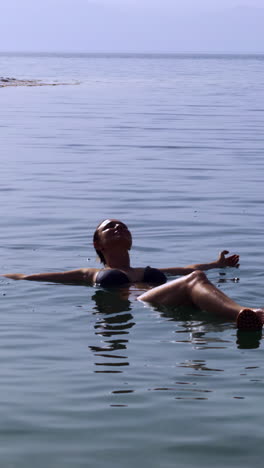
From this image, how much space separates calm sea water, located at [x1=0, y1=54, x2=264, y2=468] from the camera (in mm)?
6273

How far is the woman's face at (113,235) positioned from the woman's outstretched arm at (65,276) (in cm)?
47

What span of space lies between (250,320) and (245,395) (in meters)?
1.55

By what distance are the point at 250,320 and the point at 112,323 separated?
1.57 metres

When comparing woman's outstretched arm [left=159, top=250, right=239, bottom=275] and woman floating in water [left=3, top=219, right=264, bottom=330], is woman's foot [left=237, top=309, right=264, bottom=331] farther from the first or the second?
woman's outstretched arm [left=159, top=250, right=239, bottom=275]

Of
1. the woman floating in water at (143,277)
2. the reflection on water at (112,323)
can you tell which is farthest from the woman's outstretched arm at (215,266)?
the reflection on water at (112,323)

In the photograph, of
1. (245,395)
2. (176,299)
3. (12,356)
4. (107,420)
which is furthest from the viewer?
(176,299)

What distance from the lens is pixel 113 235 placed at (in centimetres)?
1067

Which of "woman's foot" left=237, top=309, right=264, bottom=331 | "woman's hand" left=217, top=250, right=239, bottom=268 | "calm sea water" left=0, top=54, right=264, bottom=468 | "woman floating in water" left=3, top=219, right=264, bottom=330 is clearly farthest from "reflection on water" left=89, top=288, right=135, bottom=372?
"woman's hand" left=217, top=250, right=239, bottom=268

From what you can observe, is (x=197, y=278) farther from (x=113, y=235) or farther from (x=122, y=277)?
(x=113, y=235)

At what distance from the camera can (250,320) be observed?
8.50 m

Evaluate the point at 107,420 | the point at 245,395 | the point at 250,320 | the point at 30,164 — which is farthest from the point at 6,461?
the point at 30,164

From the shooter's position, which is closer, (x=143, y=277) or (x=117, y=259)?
(x=143, y=277)

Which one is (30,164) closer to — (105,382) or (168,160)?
(168,160)

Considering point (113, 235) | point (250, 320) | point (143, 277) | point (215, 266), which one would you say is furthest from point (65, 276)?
point (250, 320)
